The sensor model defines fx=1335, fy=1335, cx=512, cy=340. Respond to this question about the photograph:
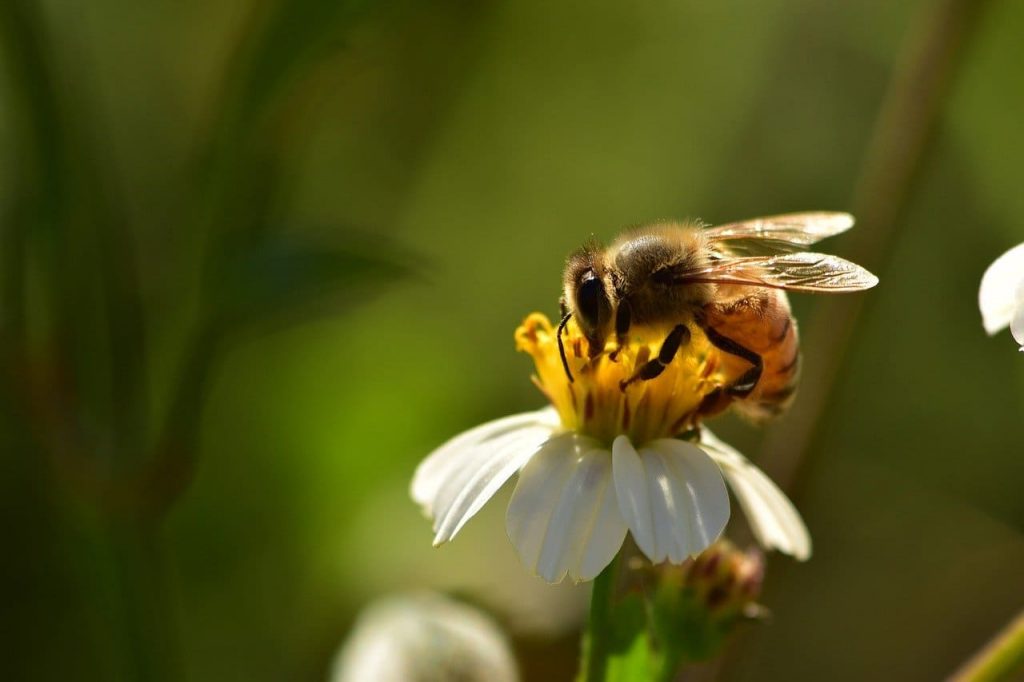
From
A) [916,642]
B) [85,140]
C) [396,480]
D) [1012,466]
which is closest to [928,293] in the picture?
[1012,466]

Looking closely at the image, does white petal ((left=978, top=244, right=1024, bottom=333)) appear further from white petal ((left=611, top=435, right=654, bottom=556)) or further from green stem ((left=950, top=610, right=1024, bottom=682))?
white petal ((left=611, top=435, right=654, bottom=556))

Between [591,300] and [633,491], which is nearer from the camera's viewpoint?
[633,491]

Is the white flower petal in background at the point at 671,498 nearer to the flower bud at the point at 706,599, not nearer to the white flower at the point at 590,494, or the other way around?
the white flower at the point at 590,494

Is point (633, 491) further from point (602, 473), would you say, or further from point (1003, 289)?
point (1003, 289)

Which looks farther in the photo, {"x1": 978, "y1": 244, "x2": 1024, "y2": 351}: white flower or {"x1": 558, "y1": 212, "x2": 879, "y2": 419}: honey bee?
{"x1": 558, "y1": 212, "x2": 879, "y2": 419}: honey bee

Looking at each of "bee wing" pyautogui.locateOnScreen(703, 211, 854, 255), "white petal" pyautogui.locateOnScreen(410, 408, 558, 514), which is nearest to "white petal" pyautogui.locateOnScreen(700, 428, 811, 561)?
"white petal" pyautogui.locateOnScreen(410, 408, 558, 514)

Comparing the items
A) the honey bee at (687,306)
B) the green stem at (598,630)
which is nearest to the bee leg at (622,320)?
the honey bee at (687,306)

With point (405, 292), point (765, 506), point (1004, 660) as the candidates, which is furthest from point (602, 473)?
point (405, 292)
